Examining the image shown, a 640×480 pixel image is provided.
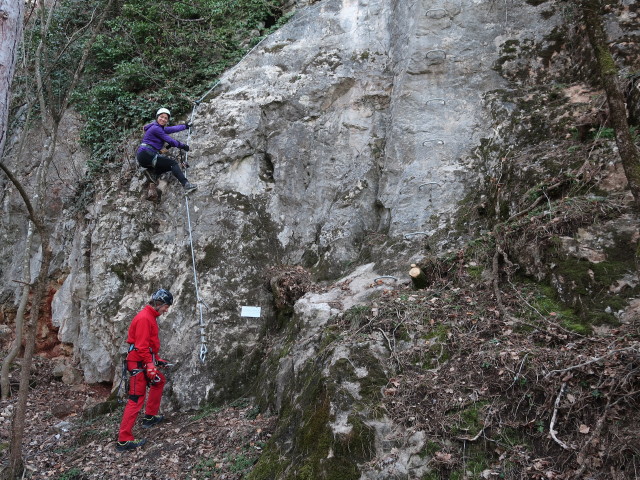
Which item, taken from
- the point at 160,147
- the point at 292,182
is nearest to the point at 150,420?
the point at 292,182

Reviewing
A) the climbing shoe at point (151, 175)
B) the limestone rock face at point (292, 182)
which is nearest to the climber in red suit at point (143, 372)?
the limestone rock face at point (292, 182)

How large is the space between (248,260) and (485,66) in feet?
19.1

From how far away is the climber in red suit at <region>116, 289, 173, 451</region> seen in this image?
6.93 meters

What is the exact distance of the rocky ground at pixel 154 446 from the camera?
603cm

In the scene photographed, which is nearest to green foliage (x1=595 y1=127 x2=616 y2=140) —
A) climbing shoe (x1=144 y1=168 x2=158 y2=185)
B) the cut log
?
the cut log

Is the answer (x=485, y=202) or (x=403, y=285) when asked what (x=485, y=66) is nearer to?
(x=485, y=202)

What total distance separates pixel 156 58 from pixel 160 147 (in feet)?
12.7

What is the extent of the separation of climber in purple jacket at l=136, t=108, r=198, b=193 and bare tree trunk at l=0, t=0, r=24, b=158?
271 inches

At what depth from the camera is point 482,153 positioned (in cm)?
849

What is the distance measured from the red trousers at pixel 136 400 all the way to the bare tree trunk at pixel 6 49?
5184 millimetres

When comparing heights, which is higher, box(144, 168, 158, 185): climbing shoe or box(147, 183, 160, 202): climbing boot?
box(144, 168, 158, 185): climbing shoe

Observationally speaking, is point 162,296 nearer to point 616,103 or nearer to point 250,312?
point 250,312

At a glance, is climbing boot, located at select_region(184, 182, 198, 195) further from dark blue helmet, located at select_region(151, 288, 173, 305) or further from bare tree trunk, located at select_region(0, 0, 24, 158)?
bare tree trunk, located at select_region(0, 0, 24, 158)

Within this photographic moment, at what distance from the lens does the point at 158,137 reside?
968 centimetres
